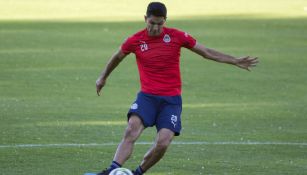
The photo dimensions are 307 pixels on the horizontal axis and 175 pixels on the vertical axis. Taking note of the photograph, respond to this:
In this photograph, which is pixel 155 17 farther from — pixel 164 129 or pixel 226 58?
pixel 164 129

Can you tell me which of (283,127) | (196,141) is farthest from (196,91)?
(196,141)

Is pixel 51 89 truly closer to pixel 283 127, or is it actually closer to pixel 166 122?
pixel 283 127

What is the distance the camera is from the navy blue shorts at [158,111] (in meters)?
11.8

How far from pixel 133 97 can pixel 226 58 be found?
8.68 metres

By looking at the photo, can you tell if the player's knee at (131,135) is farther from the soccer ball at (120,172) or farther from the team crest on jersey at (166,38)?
the team crest on jersey at (166,38)

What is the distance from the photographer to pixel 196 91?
21.6 m

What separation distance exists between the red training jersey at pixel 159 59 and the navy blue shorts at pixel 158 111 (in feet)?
0.24

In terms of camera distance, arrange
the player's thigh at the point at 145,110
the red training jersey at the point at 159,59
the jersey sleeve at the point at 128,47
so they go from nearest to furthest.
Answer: the player's thigh at the point at 145,110 < the red training jersey at the point at 159,59 < the jersey sleeve at the point at 128,47

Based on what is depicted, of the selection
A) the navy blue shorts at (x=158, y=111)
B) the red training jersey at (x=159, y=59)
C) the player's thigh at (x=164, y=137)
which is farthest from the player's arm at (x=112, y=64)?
the player's thigh at (x=164, y=137)

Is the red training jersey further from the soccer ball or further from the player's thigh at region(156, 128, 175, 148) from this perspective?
the soccer ball

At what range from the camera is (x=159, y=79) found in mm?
11906

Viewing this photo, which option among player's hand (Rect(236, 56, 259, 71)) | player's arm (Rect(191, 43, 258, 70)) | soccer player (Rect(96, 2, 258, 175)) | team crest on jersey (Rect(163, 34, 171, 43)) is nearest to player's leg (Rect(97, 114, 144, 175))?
soccer player (Rect(96, 2, 258, 175))

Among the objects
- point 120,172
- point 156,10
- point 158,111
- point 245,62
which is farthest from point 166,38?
point 120,172

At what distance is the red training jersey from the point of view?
468 inches
